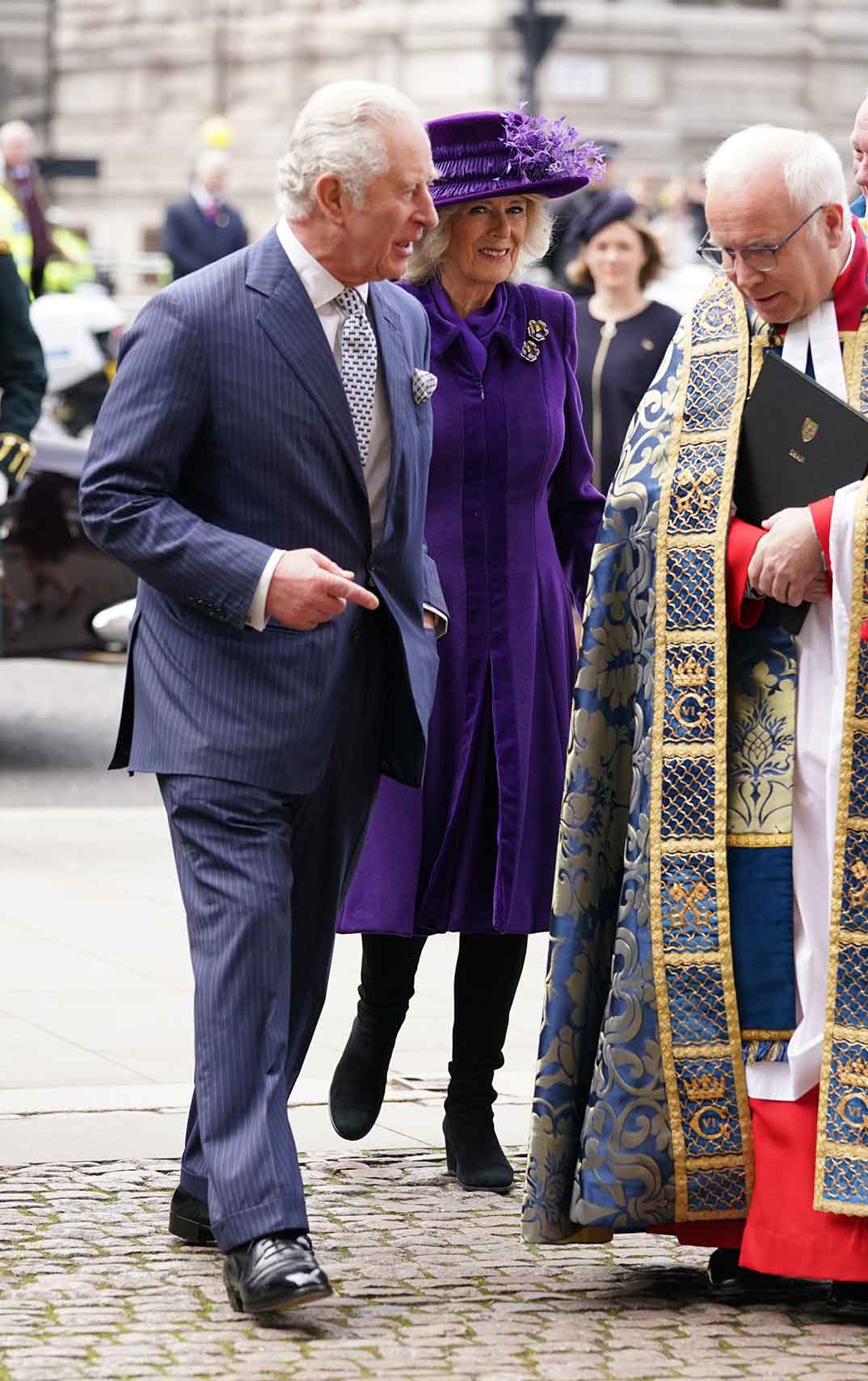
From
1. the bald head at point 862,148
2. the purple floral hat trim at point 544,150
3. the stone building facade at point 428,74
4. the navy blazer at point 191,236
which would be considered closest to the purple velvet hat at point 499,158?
the purple floral hat trim at point 544,150

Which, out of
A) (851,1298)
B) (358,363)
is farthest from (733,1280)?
(358,363)

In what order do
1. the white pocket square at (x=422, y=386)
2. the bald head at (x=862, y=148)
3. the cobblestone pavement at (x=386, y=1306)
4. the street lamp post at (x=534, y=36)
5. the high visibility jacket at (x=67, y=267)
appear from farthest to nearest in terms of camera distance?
the street lamp post at (x=534, y=36) → the high visibility jacket at (x=67, y=267) → the bald head at (x=862, y=148) → the white pocket square at (x=422, y=386) → the cobblestone pavement at (x=386, y=1306)

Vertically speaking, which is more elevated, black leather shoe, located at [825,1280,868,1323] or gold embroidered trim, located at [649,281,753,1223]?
gold embroidered trim, located at [649,281,753,1223]

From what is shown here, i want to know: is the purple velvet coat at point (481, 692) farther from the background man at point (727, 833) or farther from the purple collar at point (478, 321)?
the background man at point (727, 833)

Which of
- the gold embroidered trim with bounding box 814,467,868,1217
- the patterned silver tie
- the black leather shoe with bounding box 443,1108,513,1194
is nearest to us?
the gold embroidered trim with bounding box 814,467,868,1217

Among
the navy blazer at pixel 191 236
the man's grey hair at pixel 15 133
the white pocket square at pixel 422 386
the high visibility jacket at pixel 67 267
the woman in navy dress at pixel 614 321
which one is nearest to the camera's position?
the white pocket square at pixel 422 386

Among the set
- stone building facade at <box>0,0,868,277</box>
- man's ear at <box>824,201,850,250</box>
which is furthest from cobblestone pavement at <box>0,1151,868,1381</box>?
stone building facade at <box>0,0,868,277</box>

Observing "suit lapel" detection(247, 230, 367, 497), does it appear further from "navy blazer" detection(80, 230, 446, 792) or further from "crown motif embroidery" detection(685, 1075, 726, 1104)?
"crown motif embroidery" detection(685, 1075, 726, 1104)

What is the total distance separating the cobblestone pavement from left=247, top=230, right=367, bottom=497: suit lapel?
4.23ft

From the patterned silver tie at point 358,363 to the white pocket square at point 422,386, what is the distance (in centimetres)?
10

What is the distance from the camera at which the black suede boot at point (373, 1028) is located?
5672 millimetres

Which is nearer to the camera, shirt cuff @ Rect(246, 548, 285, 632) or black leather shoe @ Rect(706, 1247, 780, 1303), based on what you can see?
shirt cuff @ Rect(246, 548, 285, 632)

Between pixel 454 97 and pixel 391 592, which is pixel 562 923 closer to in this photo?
pixel 391 592

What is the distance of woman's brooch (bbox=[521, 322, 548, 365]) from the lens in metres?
5.64
